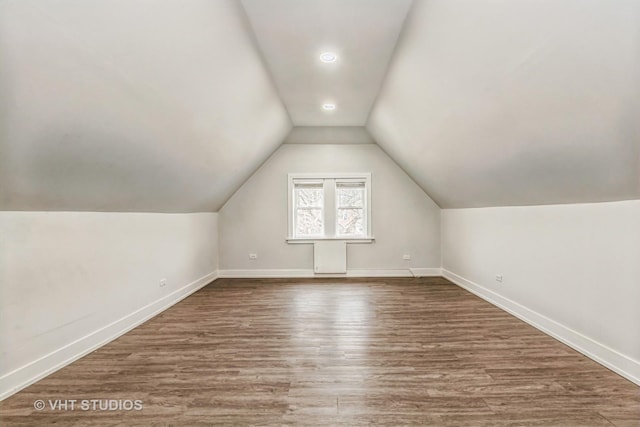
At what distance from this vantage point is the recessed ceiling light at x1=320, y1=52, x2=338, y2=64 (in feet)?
8.38

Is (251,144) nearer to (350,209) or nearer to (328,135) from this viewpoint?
(328,135)

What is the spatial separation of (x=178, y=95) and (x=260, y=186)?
302 cm

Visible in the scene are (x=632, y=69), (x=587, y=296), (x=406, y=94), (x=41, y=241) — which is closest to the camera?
(x=632, y=69)

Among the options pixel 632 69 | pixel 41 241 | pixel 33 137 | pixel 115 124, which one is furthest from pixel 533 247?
pixel 41 241

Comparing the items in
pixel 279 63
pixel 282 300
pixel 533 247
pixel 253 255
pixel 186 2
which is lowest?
pixel 282 300

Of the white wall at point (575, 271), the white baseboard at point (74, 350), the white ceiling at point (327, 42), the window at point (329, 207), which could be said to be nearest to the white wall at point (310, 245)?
the window at point (329, 207)

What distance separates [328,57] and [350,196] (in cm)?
290

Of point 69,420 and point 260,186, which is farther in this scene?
point 260,186

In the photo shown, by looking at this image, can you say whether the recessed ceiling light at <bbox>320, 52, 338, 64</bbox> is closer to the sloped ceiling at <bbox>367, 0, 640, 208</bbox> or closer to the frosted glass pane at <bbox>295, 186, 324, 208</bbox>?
the sloped ceiling at <bbox>367, 0, 640, 208</bbox>

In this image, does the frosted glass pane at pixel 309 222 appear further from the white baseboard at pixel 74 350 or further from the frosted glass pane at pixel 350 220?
the white baseboard at pixel 74 350

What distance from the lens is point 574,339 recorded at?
2322 mm

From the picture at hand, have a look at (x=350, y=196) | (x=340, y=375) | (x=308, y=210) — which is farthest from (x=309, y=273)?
(x=340, y=375)

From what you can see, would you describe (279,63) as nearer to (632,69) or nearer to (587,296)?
(632,69)

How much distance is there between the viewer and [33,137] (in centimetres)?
150
